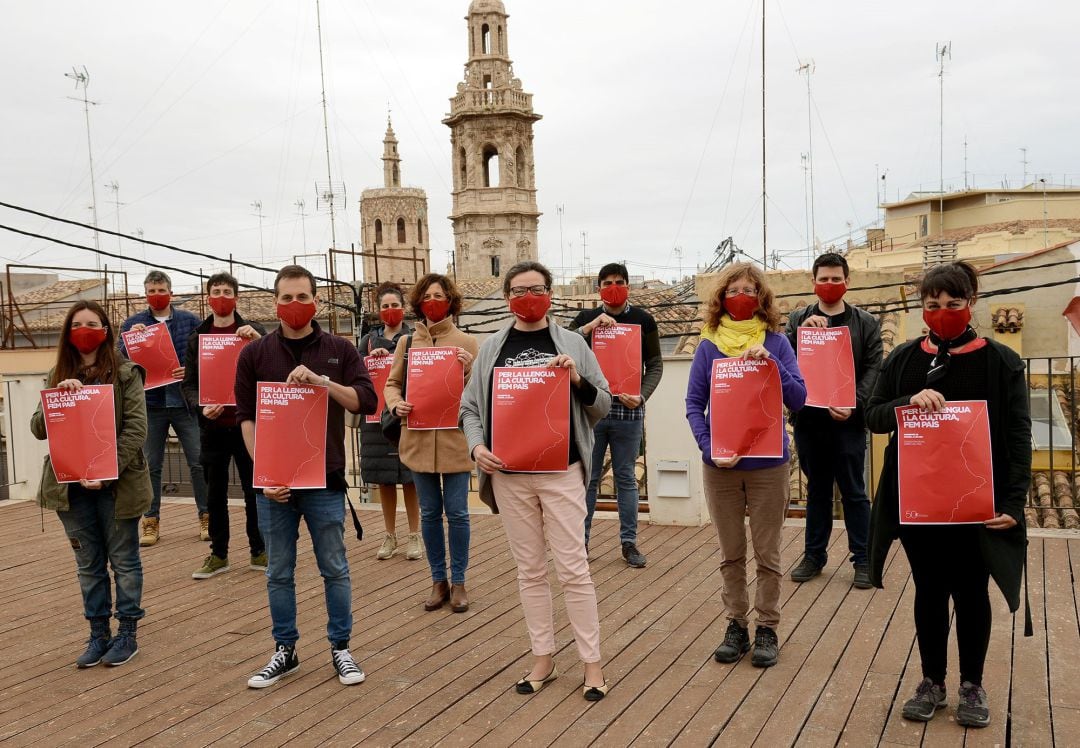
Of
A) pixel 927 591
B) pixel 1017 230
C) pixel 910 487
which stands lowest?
pixel 927 591

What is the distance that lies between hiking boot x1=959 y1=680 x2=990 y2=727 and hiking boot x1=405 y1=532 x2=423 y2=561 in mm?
4097

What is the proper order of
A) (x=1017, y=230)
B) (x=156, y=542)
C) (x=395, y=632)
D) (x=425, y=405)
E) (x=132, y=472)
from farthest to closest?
(x=1017, y=230), (x=156, y=542), (x=425, y=405), (x=395, y=632), (x=132, y=472)

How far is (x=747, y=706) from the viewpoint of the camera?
4102 mm

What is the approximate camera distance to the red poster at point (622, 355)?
6.11m

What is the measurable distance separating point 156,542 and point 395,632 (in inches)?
134

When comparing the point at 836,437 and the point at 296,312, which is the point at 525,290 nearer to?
the point at 296,312

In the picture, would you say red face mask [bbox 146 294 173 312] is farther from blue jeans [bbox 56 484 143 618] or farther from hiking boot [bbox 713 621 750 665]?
hiking boot [bbox 713 621 750 665]

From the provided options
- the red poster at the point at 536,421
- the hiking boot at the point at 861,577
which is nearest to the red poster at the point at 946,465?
the red poster at the point at 536,421

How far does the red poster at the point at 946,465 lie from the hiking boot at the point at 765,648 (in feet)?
3.70

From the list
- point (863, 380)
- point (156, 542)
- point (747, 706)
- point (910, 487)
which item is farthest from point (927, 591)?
point (156, 542)

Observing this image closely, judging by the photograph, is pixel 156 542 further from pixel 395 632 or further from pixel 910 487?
pixel 910 487

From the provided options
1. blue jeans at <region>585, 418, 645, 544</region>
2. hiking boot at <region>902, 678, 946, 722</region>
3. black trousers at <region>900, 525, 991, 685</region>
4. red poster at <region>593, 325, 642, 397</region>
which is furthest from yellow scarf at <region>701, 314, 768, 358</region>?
blue jeans at <region>585, 418, 645, 544</region>

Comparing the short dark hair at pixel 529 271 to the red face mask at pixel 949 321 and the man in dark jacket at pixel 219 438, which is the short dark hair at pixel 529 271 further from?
the man in dark jacket at pixel 219 438

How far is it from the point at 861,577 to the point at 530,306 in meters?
3.06
